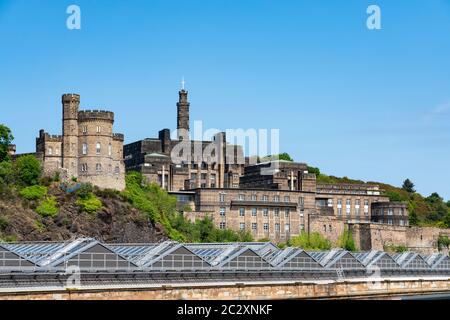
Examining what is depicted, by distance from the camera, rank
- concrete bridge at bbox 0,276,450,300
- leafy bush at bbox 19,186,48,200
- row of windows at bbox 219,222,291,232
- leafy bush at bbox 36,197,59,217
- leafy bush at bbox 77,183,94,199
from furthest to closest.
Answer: row of windows at bbox 219,222,291,232, leafy bush at bbox 77,183,94,199, leafy bush at bbox 19,186,48,200, leafy bush at bbox 36,197,59,217, concrete bridge at bbox 0,276,450,300

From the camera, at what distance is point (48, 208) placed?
3435 inches

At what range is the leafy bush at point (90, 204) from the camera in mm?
89544

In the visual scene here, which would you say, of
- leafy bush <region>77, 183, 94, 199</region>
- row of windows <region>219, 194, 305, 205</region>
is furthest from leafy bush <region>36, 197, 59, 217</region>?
row of windows <region>219, 194, 305, 205</region>

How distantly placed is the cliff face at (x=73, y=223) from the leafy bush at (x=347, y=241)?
86.5 ft

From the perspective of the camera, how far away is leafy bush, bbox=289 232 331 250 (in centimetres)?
10725

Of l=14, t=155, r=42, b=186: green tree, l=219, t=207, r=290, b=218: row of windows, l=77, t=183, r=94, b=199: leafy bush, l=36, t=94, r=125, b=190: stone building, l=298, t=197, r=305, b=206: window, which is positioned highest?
l=36, t=94, r=125, b=190: stone building

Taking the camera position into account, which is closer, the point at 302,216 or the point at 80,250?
the point at 80,250

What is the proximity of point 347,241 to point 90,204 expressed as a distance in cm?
3526

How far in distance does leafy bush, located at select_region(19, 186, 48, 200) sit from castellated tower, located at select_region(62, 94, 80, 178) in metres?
6.13

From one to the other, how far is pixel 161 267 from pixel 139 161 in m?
63.4

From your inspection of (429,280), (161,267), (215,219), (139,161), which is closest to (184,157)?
(139,161)

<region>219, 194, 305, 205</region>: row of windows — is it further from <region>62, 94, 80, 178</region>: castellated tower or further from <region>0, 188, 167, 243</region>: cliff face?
<region>62, 94, 80, 178</region>: castellated tower

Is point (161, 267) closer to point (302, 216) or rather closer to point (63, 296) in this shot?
point (63, 296)

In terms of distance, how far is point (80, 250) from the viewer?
4766cm
